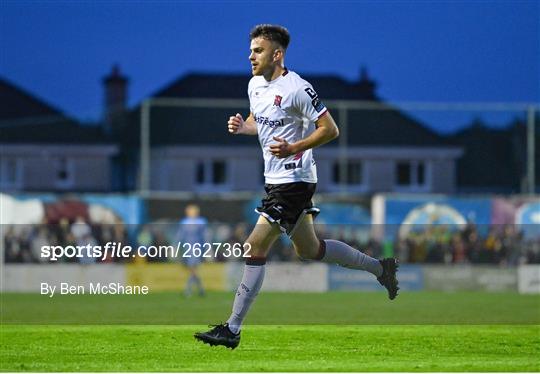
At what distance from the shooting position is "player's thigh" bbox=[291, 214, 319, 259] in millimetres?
11609

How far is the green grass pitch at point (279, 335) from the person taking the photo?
1129 cm

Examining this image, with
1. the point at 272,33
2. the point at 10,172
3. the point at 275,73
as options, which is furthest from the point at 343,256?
the point at 10,172

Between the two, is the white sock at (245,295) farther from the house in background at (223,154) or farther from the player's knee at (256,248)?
the house in background at (223,154)

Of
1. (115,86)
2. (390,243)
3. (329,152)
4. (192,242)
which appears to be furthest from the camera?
(115,86)

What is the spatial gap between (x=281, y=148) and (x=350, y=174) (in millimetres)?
26883

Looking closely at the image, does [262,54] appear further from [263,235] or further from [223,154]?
[223,154]

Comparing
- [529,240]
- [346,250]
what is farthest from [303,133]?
[529,240]

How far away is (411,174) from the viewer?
41.5 metres

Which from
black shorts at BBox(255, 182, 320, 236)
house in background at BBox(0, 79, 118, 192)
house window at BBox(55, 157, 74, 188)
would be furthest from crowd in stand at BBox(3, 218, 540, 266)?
black shorts at BBox(255, 182, 320, 236)

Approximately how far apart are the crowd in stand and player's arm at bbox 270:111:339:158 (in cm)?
1738

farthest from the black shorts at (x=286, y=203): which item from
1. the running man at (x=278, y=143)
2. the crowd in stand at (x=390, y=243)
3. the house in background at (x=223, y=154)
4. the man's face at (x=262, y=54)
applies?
the house in background at (x=223, y=154)

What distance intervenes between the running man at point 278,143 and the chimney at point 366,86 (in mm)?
32031

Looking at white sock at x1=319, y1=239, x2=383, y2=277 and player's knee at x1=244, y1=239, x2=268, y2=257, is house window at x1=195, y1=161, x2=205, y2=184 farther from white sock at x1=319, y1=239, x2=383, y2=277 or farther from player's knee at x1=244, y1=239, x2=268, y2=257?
player's knee at x1=244, y1=239, x2=268, y2=257

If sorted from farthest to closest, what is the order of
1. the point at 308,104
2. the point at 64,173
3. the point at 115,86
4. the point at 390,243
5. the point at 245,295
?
the point at 115,86 < the point at 64,173 < the point at 390,243 < the point at 245,295 < the point at 308,104
